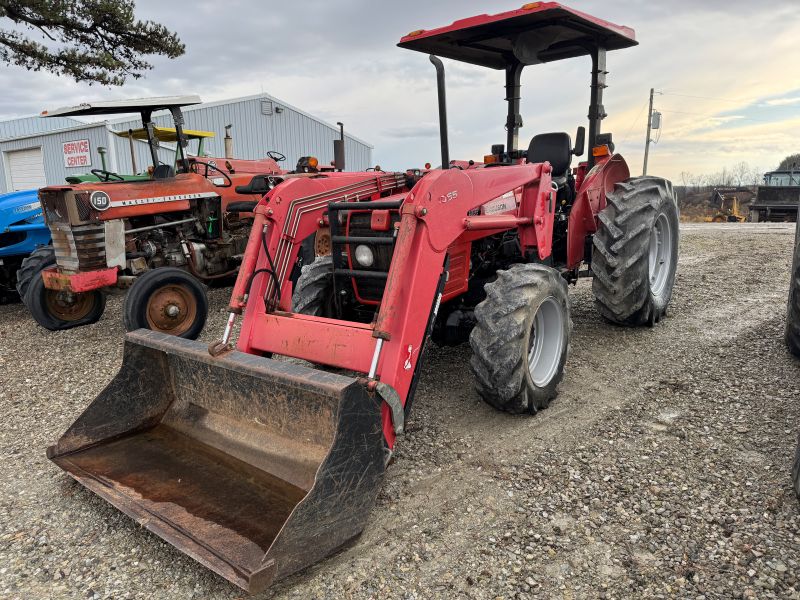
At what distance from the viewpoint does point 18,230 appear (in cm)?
773

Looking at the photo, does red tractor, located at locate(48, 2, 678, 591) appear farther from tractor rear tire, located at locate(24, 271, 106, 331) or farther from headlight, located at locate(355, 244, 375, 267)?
tractor rear tire, located at locate(24, 271, 106, 331)

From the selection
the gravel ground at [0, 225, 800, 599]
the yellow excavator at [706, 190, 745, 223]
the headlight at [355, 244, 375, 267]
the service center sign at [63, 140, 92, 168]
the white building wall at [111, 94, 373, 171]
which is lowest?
the gravel ground at [0, 225, 800, 599]

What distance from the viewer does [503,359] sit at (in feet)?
10.6

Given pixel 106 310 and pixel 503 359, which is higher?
pixel 503 359

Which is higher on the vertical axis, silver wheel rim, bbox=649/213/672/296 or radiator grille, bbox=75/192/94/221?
radiator grille, bbox=75/192/94/221

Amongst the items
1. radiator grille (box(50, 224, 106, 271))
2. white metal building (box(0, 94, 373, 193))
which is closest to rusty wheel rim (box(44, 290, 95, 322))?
radiator grille (box(50, 224, 106, 271))

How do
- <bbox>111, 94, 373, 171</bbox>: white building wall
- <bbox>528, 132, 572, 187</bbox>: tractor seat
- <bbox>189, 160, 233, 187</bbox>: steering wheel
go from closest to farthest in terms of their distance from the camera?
<bbox>528, 132, 572, 187</bbox>: tractor seat, <bbox>189, 160, 233, 187</bbox>: steering wheel, <bbox>111, 94, 373, 171</bbox>: white building wall

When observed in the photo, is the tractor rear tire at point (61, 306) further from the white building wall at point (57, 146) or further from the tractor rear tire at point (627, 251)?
the white building wall at point (57, 146)

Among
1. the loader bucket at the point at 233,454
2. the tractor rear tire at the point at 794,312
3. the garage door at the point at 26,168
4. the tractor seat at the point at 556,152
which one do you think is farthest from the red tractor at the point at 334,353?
the garage door at the point at 26,168

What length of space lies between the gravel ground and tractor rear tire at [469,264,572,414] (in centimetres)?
22

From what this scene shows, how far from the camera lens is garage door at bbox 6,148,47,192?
72.1 ft

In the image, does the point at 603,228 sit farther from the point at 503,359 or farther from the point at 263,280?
the point at 263,280

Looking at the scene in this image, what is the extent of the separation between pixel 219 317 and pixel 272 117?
1565 centimetres

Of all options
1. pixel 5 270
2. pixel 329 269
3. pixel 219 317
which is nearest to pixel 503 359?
pixel 329 269
